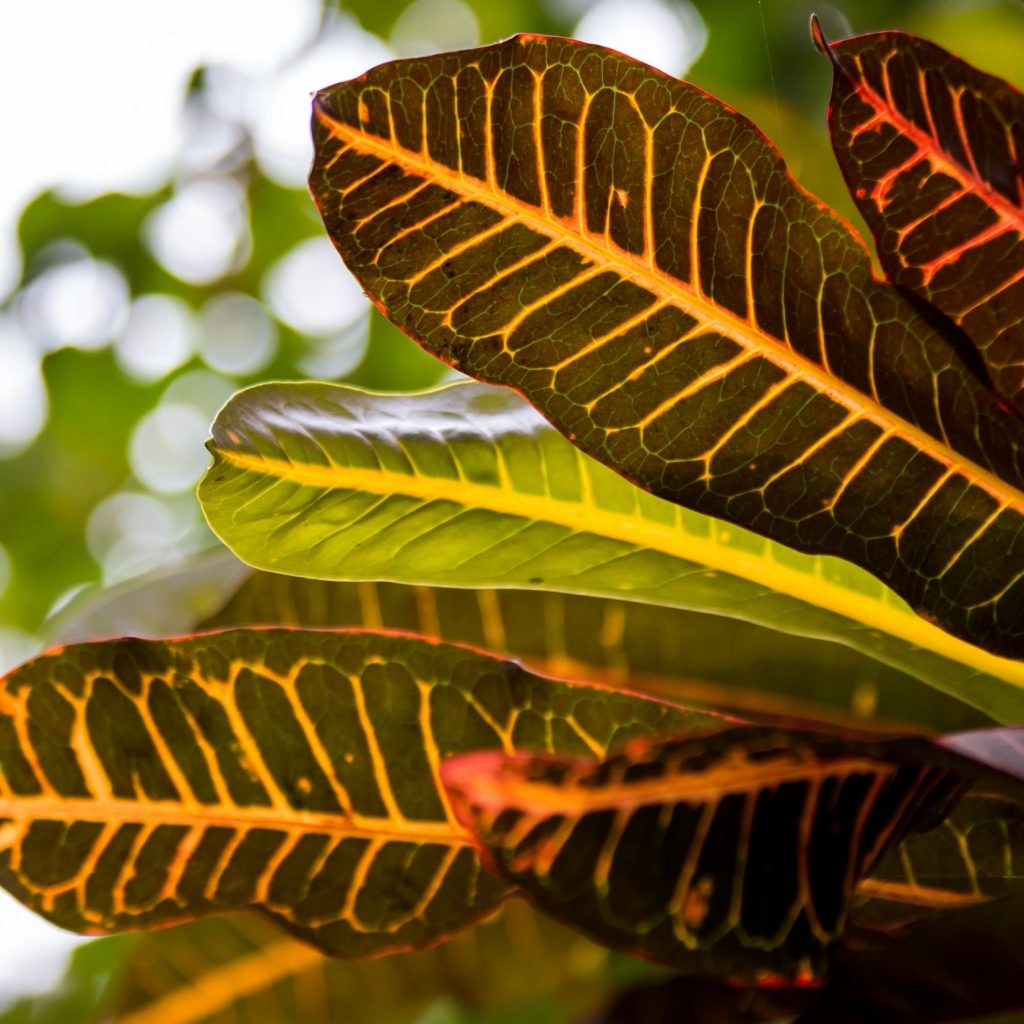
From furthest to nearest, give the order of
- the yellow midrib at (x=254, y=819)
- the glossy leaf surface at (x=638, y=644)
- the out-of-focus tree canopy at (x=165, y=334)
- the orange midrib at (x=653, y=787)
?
the out-of-focus tree canopy at (x=165, y=334) < the glossy leaf surface at (x=638, y=644) < the yellow midrib at (x=254, y=819) < the orange midrib at (x=653, y=787)

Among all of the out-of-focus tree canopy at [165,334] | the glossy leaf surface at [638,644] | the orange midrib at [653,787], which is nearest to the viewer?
the orange midrib at [653,787]

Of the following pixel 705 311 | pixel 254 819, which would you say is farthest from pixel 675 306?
pixel 254 819

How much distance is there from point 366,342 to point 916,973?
1699mm

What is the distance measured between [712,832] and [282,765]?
0.61 ft

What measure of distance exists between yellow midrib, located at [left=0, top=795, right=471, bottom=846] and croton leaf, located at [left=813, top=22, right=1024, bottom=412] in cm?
27

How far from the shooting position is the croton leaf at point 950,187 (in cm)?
43

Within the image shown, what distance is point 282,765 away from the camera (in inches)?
19.2

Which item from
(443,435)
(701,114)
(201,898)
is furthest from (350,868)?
(701,114)

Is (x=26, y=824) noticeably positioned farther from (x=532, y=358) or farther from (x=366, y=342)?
(x=366, y=342)

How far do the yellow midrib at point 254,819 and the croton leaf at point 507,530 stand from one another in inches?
4.0

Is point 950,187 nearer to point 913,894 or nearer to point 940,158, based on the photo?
point 940,158

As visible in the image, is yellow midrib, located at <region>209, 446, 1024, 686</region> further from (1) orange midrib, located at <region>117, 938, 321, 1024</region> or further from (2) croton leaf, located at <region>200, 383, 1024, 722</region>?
(1) orange midrib, located at <region>117, 938, 321, 1024</region>

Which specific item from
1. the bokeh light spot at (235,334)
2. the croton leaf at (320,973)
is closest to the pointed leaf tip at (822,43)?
the croton leaf at (320,973)

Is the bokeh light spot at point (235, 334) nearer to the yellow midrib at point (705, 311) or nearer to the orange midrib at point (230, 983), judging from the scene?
the orange midrib at point (230, 983)
